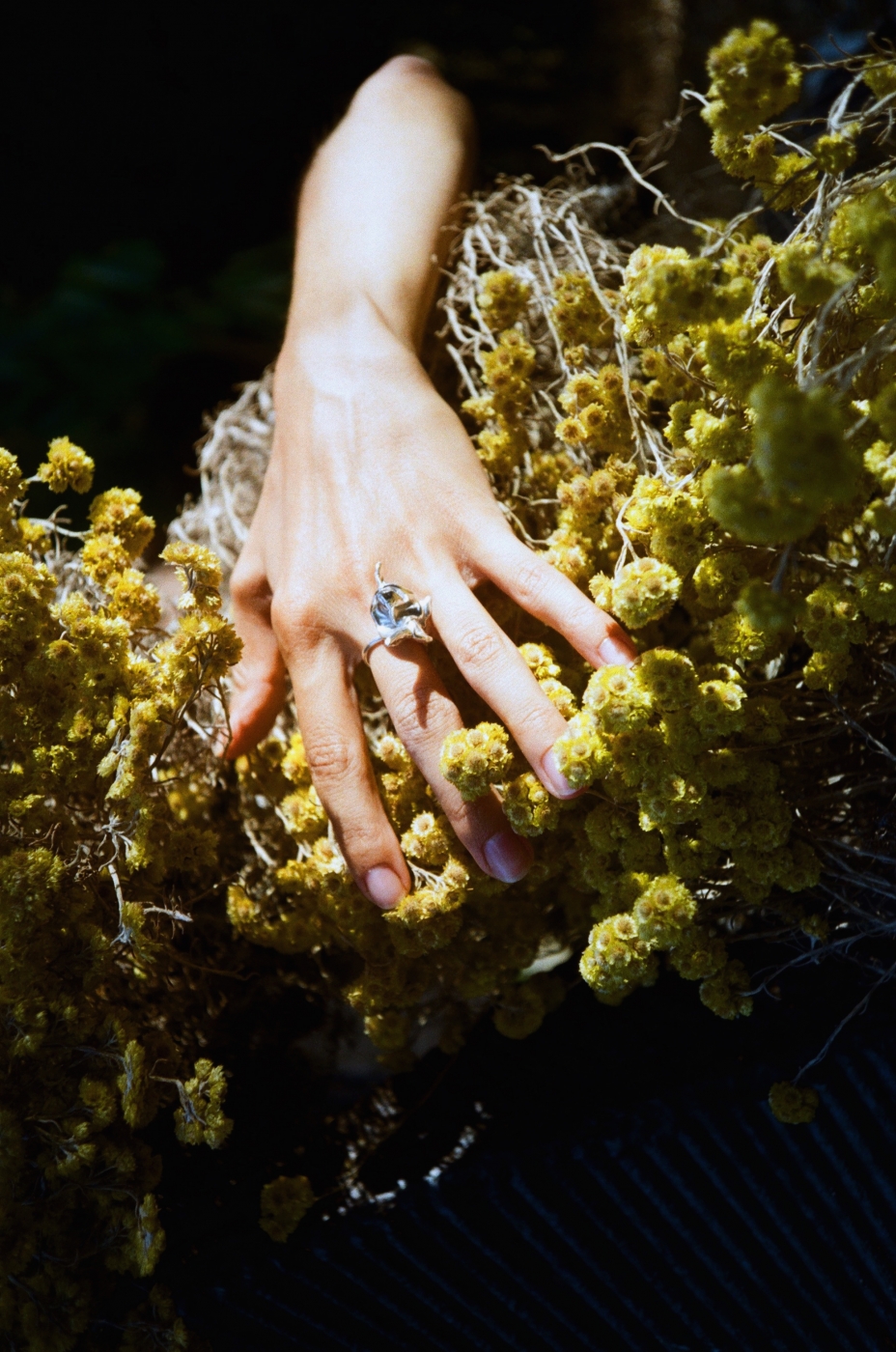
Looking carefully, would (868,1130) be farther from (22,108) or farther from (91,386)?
(22,108)

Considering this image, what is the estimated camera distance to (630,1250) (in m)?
0.86

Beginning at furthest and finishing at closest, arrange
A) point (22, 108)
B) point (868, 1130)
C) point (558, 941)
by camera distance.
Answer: point (22, 108) < point (558, 941) < point (868, 1130)

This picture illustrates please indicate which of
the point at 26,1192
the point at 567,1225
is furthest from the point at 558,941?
the point at 26,1192

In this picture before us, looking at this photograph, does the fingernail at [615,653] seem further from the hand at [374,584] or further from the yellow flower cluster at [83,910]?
the yellow flower cluster at [83,910]

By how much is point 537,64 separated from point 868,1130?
1963mm

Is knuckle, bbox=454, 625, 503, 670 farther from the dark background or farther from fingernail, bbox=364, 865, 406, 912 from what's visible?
the dark background

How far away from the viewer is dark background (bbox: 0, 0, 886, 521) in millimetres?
1478

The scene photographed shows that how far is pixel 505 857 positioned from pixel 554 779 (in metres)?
0.09

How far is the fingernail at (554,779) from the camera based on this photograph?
64 centimetres

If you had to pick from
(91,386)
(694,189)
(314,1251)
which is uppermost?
(91,386)

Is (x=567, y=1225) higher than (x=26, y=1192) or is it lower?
lower

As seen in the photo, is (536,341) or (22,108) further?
(22,108)

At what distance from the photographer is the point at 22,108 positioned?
1.59 meters

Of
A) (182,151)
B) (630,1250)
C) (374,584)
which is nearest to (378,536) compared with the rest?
(374,584)
